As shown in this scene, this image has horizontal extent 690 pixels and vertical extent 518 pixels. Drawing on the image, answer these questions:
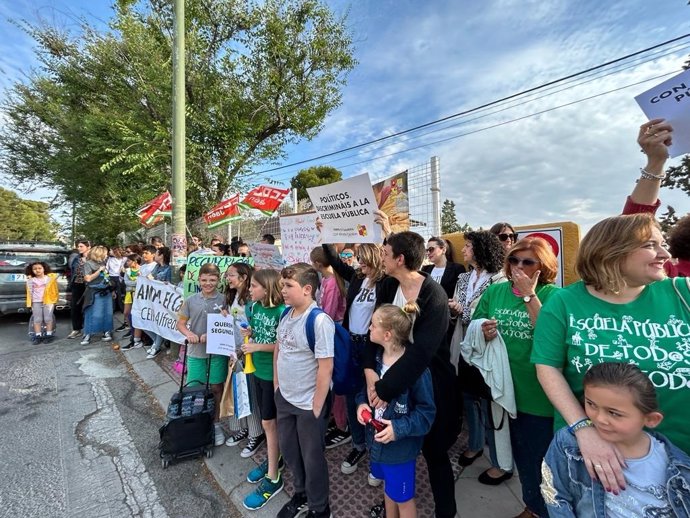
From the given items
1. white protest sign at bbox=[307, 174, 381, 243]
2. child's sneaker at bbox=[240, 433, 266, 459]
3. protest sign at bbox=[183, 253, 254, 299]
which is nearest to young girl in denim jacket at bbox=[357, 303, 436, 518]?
white protest sign at bbox=[307, 174, 381, 243]

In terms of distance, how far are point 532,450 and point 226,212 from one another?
24.5 feet

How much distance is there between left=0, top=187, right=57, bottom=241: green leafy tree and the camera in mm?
45750

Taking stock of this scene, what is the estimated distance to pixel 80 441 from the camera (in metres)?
3.37

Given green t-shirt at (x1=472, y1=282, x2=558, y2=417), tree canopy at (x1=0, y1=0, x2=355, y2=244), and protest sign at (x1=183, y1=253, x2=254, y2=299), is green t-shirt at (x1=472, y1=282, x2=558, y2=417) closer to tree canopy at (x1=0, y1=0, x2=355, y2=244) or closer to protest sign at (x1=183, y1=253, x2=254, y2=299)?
protest sign at (x1=183, y1=253, x2=254, y2=299)

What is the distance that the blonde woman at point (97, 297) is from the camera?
269 inches

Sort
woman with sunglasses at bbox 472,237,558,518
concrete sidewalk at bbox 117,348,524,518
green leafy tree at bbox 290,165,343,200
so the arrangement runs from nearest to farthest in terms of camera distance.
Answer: woman with sunglasses at bbox 472,237,558,518, concrete sidewalk at bbox 117,348,524,518, green leafy tree at bbox 290,165,343,200

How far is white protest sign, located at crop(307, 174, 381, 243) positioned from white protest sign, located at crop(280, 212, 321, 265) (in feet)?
2.12

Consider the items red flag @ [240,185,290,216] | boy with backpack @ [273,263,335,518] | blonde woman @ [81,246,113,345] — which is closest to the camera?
boy with backpack @ [273,263,335,518]

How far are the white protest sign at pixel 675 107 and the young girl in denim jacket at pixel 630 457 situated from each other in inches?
52.8

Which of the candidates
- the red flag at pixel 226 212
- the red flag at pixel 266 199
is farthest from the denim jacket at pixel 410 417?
the red flag at pixel 226 212

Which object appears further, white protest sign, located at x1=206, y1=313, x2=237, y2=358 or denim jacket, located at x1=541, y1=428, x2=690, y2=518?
white protest sign, located at x1=206, y1=313, x2=237, y2=358

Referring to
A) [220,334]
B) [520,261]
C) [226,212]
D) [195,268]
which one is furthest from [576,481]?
[226,212]

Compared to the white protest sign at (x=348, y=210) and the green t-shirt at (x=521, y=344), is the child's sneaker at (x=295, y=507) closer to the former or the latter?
the green t-shirt at (x=521, y=344)

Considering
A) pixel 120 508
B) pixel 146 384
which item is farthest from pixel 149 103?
pixel 120 508
